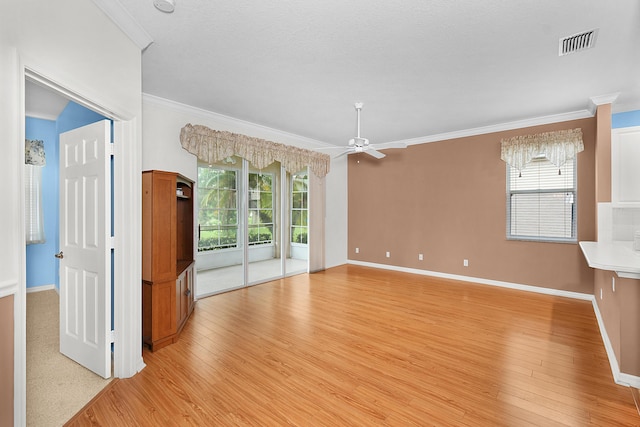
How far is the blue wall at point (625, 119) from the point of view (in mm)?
4051

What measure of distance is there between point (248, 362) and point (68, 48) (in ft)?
8.64

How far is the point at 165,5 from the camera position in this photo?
2.11 m

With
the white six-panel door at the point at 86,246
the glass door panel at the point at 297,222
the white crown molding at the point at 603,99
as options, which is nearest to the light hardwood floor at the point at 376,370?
the white six-panel door at the point at 86,246

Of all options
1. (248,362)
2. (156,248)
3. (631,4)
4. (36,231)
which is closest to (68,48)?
(156,248)

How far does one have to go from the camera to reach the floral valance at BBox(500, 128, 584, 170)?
4.47m

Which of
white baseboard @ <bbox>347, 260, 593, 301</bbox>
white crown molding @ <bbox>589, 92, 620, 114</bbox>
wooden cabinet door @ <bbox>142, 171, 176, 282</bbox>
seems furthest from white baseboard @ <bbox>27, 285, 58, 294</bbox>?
white crown molding @ <bbox>589, 92, 620, 114</bbox>

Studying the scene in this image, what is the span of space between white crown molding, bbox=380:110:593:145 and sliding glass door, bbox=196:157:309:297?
8.63 ft

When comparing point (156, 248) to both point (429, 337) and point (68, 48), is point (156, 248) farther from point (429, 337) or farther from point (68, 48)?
point (429, 337)

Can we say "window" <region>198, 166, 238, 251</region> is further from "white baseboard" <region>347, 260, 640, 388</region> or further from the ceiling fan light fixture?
"white baseboard" <region>347, 260, 640, 388</region>

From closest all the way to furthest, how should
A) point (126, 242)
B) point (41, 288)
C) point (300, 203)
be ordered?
point (126, 242) < point (41, 288) < point (300, 203)

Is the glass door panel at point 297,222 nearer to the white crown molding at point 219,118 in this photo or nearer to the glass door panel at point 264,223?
the glass door panel at point 264,223

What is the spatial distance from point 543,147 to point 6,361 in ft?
20.5

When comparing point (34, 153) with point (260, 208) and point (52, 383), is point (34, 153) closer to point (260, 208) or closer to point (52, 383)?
point (260, 208)

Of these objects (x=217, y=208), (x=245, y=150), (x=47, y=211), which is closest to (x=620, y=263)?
(x=245, y=150)
